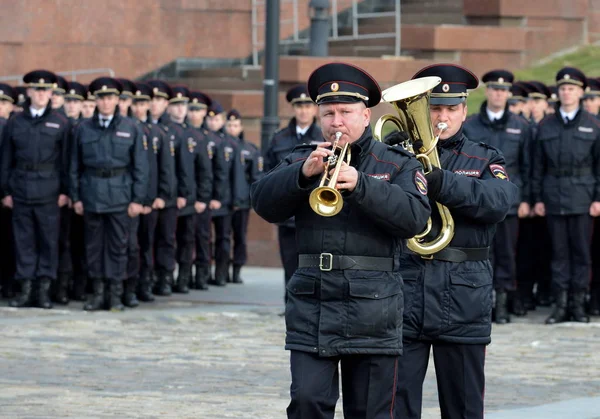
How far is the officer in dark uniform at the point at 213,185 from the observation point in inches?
696

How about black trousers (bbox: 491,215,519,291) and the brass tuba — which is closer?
the brass tuba

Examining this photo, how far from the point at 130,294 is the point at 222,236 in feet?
10.3

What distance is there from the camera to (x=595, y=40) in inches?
990

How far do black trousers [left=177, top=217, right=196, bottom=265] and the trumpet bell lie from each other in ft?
37.0

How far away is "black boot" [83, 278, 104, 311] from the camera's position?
48.4 ft

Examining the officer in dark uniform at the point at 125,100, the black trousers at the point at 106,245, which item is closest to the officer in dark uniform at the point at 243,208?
the officer in dark uniform at the point at 125,100

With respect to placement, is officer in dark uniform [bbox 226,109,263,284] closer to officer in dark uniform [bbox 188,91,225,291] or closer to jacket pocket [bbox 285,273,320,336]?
officer in dark uniform [bbox 188,91,225,291]

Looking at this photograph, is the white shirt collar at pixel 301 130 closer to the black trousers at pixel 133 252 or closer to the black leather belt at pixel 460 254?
the black trousers at pixel 133 252

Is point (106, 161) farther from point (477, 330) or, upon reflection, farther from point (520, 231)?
point (477, 330)

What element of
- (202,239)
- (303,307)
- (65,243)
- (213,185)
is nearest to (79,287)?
(65,243)

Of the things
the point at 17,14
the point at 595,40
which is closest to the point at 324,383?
the point at 17,14

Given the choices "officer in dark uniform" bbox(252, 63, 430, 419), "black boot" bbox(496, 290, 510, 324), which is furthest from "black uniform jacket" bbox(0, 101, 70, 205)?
"officer in dark uniform" bbox(252, 63, 430, 419)

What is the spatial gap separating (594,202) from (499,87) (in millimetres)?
1362

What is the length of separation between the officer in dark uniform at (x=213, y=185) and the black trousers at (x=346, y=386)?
11.0 metres
